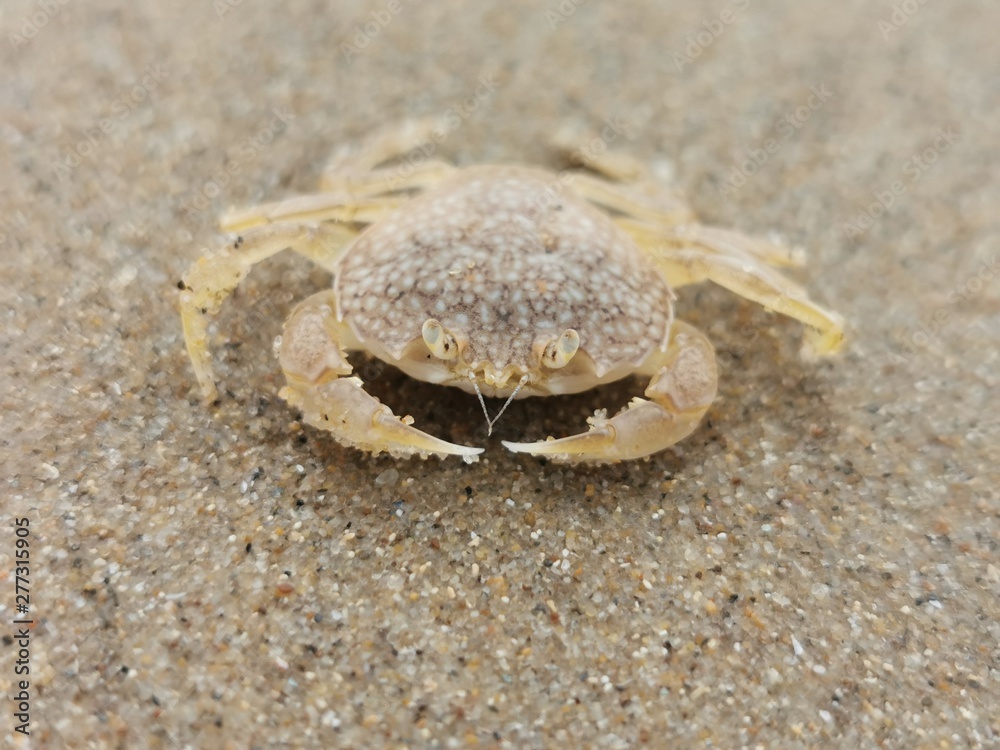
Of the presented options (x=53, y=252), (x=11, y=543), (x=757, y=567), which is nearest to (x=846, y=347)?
(x=757, y=567)

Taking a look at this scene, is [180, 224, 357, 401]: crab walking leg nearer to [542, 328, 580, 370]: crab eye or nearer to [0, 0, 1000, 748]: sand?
[0, 0, 1000, 748]: sand

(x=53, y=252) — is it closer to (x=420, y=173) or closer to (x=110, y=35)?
(x=420, y=173)
